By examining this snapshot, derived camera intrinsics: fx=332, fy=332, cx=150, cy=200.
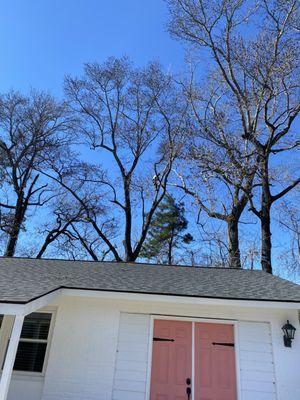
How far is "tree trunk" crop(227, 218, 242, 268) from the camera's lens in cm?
1541

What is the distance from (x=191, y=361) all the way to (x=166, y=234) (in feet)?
48.4

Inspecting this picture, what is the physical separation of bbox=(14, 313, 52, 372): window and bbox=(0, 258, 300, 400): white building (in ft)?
0.07

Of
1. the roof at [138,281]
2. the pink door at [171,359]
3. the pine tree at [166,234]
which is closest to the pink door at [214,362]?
the pink door at [171,359]

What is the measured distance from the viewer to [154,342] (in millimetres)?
6871

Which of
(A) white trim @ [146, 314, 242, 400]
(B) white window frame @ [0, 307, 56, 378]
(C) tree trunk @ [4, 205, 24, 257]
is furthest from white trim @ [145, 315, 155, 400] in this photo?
(C) tree trunk @ [4, 205, 24, 257]

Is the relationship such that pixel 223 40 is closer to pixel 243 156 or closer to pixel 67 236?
pixel 243 156

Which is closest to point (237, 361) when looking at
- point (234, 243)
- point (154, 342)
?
point (154, 342)

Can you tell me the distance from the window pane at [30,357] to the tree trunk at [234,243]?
10178 mm

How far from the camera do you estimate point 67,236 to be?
2105 centimetres

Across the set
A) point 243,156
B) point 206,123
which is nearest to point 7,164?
point 206,123

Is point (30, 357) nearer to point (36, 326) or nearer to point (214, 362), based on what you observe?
point (36, 326)

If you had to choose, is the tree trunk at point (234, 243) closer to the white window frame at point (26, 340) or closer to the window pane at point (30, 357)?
the white window frame at point (26, 340)

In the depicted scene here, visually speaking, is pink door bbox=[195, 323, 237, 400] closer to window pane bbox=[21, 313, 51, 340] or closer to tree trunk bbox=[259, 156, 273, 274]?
window pane bbox=[21, 313, 51, 340]

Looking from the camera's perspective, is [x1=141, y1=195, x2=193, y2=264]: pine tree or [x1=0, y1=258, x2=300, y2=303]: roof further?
[x1=141, y1=195, x2=193, y2=264]: pine tree
